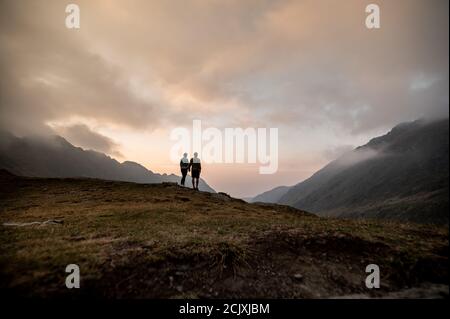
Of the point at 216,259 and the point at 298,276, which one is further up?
the point at 216,259

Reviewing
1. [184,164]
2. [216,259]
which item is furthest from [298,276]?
[184,164]

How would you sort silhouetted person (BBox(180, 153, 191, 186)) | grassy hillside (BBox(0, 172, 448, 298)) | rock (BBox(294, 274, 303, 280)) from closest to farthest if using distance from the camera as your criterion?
grassy hillside (BBox(0, 172, 448, 298))
rock (BBox(294, 274, 303, 280))
silhouetted person (BBox(180, 153, 191, 186))

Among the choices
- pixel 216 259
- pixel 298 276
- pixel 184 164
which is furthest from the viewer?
pixel 184 164

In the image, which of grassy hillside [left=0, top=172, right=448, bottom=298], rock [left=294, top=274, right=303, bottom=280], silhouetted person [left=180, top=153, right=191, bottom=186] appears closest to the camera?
grassy hillside [left=0, top=172, right=448, bottom=298]

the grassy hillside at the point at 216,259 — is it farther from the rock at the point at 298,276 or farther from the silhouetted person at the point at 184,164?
the silhouetted person at the point at 184,164

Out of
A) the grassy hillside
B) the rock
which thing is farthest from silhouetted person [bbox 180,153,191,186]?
the rock

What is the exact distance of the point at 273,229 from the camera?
51.7 ft

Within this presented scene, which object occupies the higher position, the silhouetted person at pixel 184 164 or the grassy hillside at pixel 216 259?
the silhouetted person at pixel 184 164

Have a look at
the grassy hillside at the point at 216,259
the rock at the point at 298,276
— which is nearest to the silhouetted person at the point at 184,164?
the grassy hillside at the point at 216,259

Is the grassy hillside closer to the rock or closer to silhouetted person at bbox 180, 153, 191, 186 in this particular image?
the rock

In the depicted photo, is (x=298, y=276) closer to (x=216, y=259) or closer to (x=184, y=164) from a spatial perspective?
(x=216, y=259)

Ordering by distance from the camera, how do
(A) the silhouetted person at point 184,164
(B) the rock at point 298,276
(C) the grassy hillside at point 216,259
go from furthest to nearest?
(A) the silhouetted person at point 184,164
(B) the rock at point 298,276
(C) the grassy hillside at point 216,259

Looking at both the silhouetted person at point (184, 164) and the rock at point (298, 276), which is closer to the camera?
the rock at point (298, 276)

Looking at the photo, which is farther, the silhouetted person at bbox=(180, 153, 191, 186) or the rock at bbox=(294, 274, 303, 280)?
the silhouetted person at bbox=(180, 153, 191, 186)
